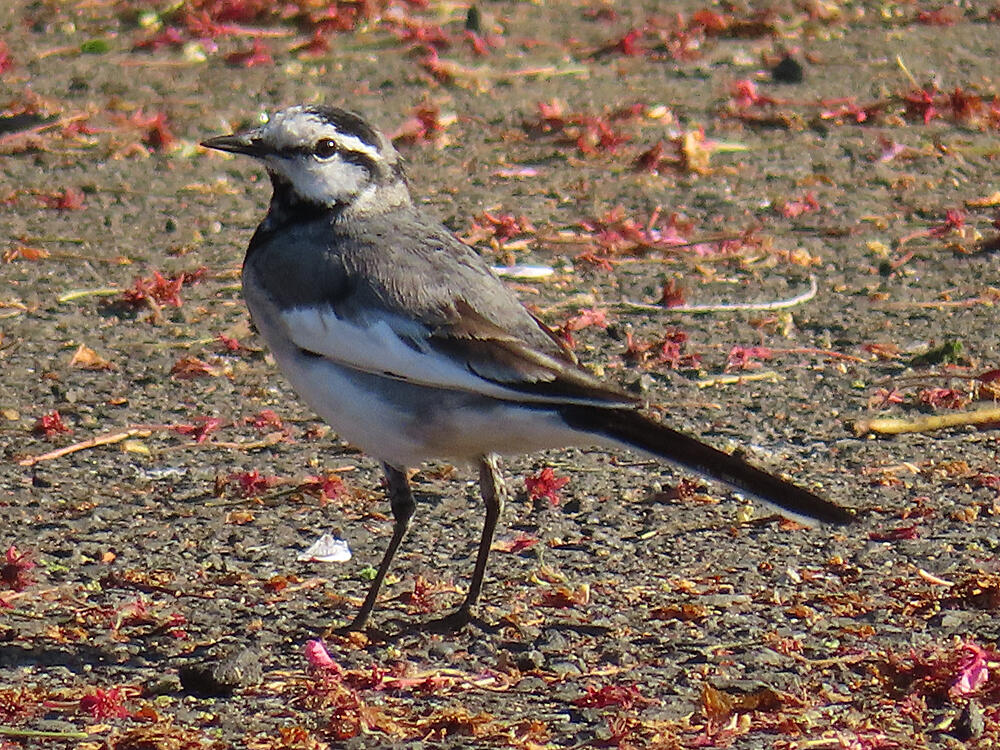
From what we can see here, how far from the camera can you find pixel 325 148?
5.92m

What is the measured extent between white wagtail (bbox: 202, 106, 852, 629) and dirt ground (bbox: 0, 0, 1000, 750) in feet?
1.67

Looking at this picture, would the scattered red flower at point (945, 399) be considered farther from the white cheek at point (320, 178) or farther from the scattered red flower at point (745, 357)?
the white cheek at point (320, 178)

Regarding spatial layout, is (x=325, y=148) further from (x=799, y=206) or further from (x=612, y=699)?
(x=799, y=206)

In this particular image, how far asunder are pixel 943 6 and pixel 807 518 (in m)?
9.32

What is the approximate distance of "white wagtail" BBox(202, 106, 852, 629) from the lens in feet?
16.9

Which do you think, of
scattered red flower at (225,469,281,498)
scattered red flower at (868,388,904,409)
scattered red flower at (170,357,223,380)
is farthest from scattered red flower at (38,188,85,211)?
scattered red flower at (868,388,904,409)

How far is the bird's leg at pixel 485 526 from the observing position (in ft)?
17.9

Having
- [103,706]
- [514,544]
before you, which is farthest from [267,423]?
[103,706]

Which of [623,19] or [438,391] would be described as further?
[623,19]

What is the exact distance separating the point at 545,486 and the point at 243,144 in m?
1.63

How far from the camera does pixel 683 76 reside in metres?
12.0

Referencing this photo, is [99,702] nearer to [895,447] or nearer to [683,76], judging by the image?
[895,447]

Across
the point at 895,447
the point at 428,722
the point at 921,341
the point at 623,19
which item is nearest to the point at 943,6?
the point at 623,19

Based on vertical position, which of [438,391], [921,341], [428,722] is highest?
[438,391]
